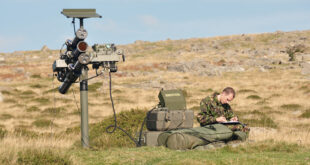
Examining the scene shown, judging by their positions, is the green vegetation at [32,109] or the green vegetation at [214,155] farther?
the green vegetation at [32,109]

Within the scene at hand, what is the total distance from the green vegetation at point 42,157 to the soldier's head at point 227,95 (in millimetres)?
4044

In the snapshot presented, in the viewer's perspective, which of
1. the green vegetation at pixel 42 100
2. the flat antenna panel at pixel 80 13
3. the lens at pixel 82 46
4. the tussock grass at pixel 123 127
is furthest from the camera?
the green vegetation at pixel 42 100

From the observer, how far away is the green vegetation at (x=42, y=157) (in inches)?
288

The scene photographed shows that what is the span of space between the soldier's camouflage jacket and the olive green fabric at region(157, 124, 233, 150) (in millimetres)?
386

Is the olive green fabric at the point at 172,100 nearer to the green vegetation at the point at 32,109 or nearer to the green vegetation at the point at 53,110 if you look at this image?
the green vegetation at the point at 53,110

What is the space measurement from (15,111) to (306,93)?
74.2 ft

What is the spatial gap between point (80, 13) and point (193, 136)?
13.1ft

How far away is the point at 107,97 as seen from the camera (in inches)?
→ 1414

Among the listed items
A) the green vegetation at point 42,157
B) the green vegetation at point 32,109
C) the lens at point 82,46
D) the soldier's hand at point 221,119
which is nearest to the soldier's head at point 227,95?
the soldier's hand at point 221,119

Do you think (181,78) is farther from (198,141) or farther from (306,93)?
(198,141)

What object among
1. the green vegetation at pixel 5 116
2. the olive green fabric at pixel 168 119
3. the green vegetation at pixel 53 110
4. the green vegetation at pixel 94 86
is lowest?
the green vegetation at pixel 5 116

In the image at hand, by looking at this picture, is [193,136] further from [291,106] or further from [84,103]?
[291,106]

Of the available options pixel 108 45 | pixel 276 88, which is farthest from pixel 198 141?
pixel 276 88

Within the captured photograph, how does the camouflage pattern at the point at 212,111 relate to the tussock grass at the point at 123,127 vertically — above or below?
above
